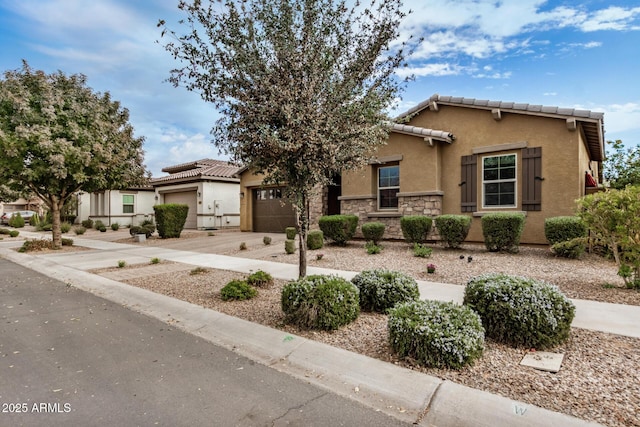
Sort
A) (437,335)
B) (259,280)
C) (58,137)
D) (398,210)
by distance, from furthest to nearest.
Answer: (398,210) → (58,137) → (259,280) → (437,335)

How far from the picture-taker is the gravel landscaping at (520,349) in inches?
114

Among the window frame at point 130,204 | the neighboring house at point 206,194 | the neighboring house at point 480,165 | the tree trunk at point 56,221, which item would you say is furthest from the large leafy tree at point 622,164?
the window frame at point 130,204

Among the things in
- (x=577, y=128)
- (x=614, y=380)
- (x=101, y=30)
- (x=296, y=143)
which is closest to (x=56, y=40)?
(x=101, y=30)

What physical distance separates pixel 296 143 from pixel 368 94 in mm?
1593

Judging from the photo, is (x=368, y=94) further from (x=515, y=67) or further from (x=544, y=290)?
(x=515, y=67)

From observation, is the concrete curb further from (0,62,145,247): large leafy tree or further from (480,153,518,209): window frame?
(0,62,145,247): large leafy tree

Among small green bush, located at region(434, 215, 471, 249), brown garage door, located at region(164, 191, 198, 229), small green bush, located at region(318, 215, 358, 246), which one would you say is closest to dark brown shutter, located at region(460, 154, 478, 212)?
small green bush, located at region(434, 215, 471, 249)

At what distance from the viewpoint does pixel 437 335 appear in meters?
3.47

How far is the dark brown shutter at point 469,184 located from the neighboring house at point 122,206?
24.3 meters

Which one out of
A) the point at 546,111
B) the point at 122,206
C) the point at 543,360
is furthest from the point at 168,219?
the point at 543,360

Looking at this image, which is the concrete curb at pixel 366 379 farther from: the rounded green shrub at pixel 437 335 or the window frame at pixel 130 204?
the window frame at pixel 130 204

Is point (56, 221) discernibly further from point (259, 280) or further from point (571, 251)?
point (571, 251)

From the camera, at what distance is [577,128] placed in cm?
1026

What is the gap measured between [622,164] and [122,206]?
113 feet
